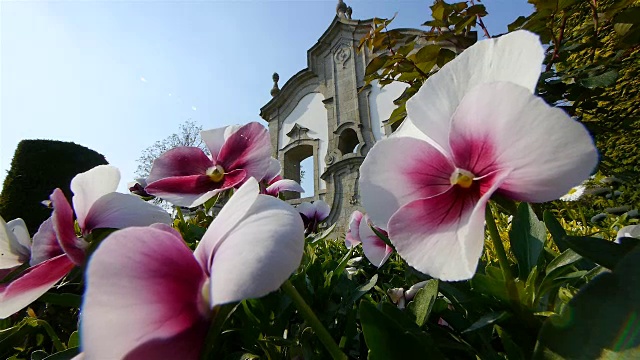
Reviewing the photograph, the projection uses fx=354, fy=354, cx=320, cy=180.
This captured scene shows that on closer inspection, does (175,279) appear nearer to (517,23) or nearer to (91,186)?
(91,186)

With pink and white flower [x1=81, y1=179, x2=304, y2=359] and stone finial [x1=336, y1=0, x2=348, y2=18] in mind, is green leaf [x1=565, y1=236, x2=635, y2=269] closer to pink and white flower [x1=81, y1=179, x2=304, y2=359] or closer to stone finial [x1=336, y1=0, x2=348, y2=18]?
pink and white flower [x1=81, y1=179, x2=304, y2=359]

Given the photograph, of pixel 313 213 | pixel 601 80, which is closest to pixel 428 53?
pixel 601 80

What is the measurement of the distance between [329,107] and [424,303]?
11101 mm

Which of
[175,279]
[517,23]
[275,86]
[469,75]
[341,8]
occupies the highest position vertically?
[341,8]

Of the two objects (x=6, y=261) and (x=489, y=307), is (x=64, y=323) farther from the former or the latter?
(x=489, y=307)

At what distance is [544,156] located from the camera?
0.28 meters

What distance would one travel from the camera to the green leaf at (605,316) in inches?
9.3

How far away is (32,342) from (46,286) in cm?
111

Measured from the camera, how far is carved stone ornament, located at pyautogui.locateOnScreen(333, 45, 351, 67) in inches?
447

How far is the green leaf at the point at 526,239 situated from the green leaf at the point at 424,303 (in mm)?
134

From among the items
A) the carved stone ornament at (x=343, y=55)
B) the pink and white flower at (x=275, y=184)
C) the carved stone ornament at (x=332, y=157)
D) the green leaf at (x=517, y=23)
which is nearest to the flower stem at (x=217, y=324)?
the pink and white flower at (x=275, y=184)

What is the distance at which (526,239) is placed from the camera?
0.51m

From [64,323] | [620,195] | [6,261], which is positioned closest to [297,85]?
[620,195]

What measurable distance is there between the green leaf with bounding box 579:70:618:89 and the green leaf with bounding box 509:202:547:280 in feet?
3.79
